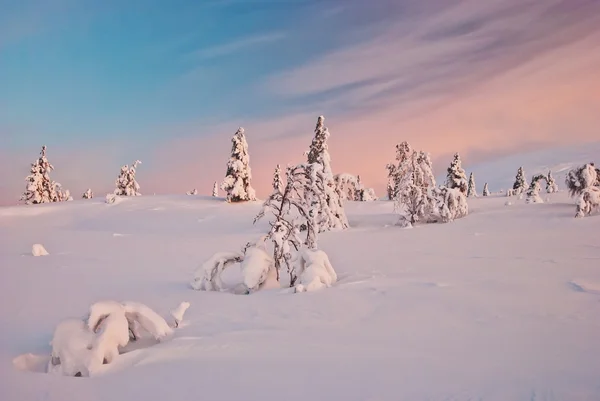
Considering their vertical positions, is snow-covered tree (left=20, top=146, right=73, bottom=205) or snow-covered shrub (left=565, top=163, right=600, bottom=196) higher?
snow-covered tree (left=20, top=146, right=73, bottom=205)

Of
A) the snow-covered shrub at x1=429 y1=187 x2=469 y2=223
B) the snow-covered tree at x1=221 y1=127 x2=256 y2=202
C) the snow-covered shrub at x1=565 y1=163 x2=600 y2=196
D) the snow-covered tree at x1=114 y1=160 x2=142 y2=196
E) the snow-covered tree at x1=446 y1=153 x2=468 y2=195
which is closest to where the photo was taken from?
the snow-covered shrub at x1=565 y1=163 x2=600 y2=196

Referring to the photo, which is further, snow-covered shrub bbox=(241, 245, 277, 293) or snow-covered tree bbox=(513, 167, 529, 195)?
snow-covered tree bbox=(513, 167, 529, 195)

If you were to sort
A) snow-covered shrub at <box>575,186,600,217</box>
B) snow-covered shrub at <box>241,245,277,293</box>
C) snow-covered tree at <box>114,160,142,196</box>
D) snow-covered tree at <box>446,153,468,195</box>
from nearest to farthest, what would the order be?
1. snow-covered shrub at <box>241,245,277,293</box>
2. snow-covered shrub at <box>575,186,600,217</box>
3. snow-covered tree at <box>446,153,468,195</box>
4. snow-covered tree at <box>114,160,142,196</box>

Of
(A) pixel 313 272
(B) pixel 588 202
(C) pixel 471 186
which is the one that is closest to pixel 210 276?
(A) pixel 313 272

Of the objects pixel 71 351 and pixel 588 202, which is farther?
pixel 588 202

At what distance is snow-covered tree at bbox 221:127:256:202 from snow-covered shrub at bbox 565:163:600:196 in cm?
3027

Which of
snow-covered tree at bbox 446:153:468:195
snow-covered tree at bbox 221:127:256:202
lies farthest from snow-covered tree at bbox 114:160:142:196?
snow-covered tree at bbox 446:153:468:195

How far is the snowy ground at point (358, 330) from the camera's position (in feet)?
A: 12.1

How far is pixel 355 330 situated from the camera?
17.6 feet

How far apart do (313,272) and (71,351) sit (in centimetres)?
481

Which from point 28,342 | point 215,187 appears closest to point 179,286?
point 28,342

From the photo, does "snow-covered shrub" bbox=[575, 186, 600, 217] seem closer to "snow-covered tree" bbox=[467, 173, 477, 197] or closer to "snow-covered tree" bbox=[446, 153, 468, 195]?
"snow-covered tree" bbox=[446, 153, 468, 195]

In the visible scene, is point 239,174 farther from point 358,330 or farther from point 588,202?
point 358,330

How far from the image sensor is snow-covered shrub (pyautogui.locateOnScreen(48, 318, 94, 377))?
4.25 meters
